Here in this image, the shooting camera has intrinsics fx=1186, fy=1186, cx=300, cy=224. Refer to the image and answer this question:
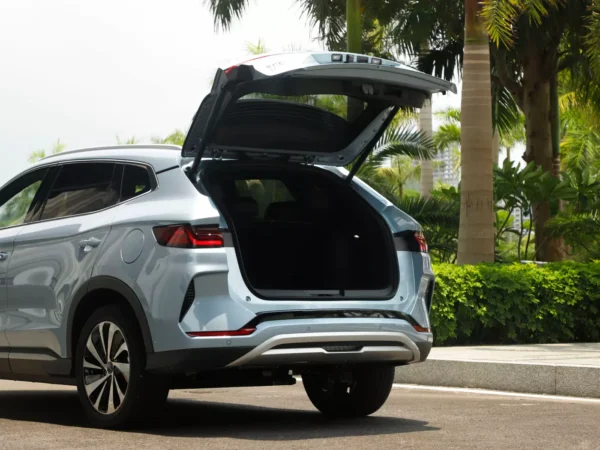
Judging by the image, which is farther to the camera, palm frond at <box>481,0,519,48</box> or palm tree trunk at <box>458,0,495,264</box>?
palm tree trunk at <box>458,0,495,264</box>

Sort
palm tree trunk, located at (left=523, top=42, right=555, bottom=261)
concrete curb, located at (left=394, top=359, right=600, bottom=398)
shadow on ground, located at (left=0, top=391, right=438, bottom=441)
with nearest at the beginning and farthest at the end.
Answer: shadow on ground, located at (left=0, top=391, right=438, bottom=441)
concrete curb, located at (left=394, top=359, right=600, bottom=398)
palm tree trunk, located at (left=523, top=42, right=555, bottom=261)

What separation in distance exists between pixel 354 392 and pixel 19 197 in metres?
2.67

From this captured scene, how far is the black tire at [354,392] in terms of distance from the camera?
786 cm

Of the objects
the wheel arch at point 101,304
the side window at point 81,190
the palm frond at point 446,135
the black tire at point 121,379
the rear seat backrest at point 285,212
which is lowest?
the black tire at point 121,379

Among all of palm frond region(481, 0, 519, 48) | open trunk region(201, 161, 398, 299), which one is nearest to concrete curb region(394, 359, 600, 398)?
open trunk region(201, 161, 398, 299)

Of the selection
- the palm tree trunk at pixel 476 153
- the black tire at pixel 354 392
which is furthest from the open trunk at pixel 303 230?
the palm tree trunk at pixel 476 153

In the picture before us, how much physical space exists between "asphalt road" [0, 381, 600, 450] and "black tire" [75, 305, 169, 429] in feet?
0.37

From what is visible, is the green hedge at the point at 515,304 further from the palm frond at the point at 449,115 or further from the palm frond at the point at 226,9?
the palm frond at the point at 449,115

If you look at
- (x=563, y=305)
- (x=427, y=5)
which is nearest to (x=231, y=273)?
(x=563, y=305)

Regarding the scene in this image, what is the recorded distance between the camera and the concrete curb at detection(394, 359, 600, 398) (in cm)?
973

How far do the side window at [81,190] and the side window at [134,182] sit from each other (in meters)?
0.08

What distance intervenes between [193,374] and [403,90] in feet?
7.32

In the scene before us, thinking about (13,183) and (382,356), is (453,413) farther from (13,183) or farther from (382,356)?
(13,183)

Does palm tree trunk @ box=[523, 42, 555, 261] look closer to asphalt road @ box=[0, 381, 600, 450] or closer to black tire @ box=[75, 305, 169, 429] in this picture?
asphalt road @ box=[0, 381, 600, 450]
